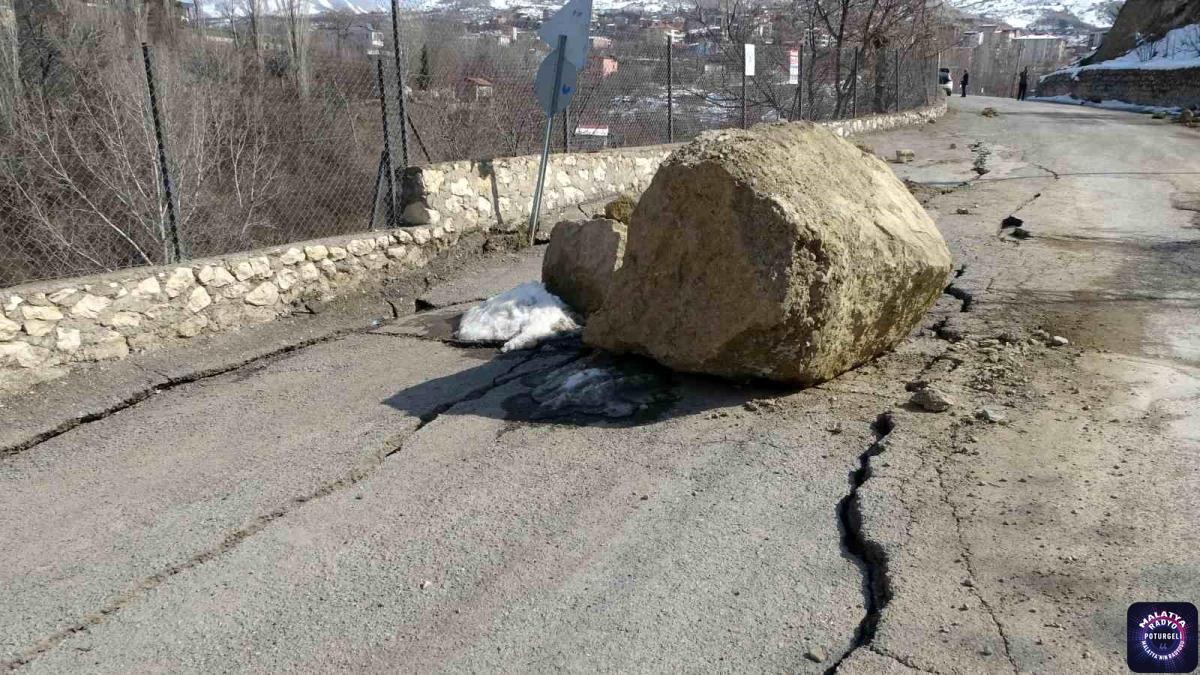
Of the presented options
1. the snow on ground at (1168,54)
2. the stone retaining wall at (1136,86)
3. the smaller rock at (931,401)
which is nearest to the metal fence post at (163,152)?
the smaller rock at (931,401)

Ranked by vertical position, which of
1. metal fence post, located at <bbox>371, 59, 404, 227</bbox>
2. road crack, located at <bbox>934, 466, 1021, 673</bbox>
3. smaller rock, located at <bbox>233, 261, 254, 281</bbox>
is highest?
metal fence post, located at <bbox>371, 59, 404, 227</bbox>

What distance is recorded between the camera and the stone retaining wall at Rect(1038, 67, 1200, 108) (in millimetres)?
29672

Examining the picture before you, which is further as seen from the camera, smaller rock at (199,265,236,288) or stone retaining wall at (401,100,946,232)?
stone retaining wall at (401,100,946,232)

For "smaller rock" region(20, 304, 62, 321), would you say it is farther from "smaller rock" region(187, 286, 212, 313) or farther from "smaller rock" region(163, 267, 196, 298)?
"smaller rock" region(187, 286, 212, 313)

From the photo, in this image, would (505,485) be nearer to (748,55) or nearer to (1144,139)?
(748,55)

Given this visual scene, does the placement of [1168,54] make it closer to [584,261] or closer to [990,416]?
[584,261]

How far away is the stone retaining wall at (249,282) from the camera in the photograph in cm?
532

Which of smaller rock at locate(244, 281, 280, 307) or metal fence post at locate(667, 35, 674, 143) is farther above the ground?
metal fence post at locate(667, 35, 674, 143)

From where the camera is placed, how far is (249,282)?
21.4 feet

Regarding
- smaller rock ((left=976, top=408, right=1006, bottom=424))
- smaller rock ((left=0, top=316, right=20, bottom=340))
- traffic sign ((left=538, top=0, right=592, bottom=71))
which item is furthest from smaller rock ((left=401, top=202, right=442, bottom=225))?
smaller rock ((left=976, top=408, right=1006, bottom=424))

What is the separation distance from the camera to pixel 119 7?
1639 centimetres

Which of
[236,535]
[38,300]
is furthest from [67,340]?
[236,535]

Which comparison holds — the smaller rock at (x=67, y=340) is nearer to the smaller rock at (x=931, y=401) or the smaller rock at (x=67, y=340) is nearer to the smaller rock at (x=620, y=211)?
the smaller rock at (x=620, y=211)

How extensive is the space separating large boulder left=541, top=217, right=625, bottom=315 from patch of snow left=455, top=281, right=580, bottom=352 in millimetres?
110
